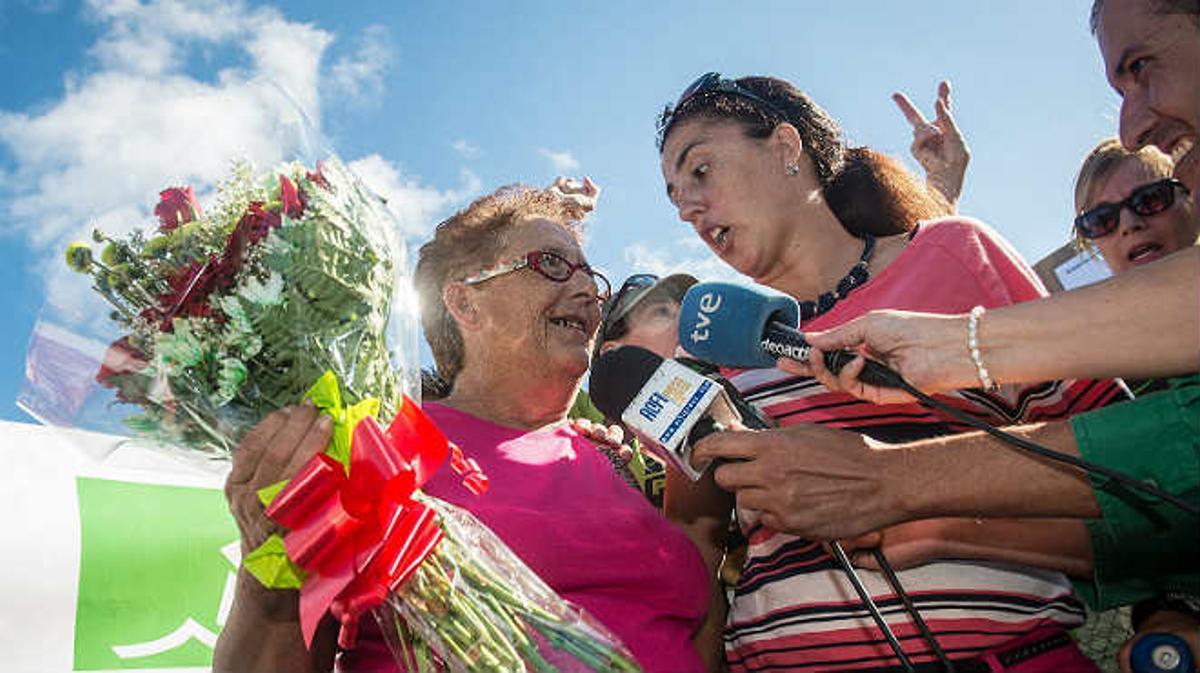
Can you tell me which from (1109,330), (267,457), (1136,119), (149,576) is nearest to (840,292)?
(1109,330)

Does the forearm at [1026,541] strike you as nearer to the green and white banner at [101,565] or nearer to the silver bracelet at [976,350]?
the silver bracelet at [976,350]

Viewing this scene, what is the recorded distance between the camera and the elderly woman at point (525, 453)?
6.21ft

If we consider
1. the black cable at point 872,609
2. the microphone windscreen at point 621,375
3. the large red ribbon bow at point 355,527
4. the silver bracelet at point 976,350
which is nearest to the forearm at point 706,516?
the microphone windscreen at point 621,375

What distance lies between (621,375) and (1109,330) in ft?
3.33

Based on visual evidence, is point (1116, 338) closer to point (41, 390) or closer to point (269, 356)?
point (269, 356)

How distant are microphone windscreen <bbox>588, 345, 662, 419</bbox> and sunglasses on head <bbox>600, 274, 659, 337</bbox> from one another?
41.6 inches

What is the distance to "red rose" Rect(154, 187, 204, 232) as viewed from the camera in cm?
178

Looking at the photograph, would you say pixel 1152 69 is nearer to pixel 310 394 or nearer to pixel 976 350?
pixel 976 350

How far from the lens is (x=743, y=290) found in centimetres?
194

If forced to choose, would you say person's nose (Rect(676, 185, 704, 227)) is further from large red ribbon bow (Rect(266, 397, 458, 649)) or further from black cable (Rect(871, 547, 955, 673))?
large red ribbon bow (Rect(266, 397, 458, 649))

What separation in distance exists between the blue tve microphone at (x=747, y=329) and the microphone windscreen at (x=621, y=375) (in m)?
0.14

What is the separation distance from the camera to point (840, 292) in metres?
2.37

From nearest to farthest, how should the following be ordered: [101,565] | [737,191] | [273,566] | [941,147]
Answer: [273,566]
[737,191]
[101,565]
[941,147]

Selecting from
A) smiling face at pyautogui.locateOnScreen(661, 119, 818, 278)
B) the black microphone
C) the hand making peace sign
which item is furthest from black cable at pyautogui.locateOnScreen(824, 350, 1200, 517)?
the hand making peace sign
